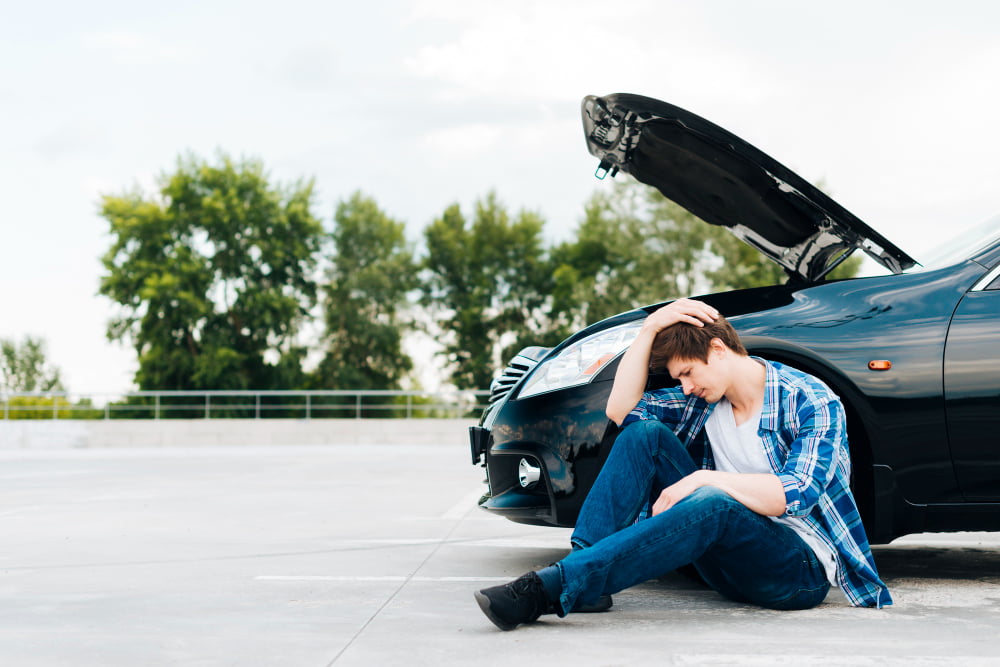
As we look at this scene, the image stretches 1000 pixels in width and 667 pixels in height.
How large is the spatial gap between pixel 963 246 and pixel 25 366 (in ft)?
301

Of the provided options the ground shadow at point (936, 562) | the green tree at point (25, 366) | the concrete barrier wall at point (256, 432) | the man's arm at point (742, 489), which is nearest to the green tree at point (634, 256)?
the concrete barrier wall at point (256, 432)

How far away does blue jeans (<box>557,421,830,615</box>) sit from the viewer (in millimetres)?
3170

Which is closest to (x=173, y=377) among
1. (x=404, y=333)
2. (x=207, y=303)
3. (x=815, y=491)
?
(x=207, y=303)

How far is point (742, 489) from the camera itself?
324 centimetres

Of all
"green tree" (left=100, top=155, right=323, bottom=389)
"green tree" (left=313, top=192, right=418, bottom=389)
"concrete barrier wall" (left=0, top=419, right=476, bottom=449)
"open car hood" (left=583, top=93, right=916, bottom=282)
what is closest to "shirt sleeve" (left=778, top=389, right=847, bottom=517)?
"open car hood" (left=583, top=93, right=916, bottom=282)

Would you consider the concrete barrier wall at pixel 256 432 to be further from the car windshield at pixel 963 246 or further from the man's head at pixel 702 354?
the man's head at pixel 702 354

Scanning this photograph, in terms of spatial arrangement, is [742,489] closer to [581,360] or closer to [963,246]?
[581,360]

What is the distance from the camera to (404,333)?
46.8 meters

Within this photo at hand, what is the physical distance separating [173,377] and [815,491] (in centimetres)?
3895

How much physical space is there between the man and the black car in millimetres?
358

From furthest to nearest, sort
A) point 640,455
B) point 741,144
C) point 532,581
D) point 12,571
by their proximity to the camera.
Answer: point 12,571 < point 741,144 < point 640,455 < point 532,581

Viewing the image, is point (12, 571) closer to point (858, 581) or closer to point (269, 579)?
point (269, 579)

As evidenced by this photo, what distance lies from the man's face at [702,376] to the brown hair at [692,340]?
0.02m

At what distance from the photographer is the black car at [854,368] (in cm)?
375
